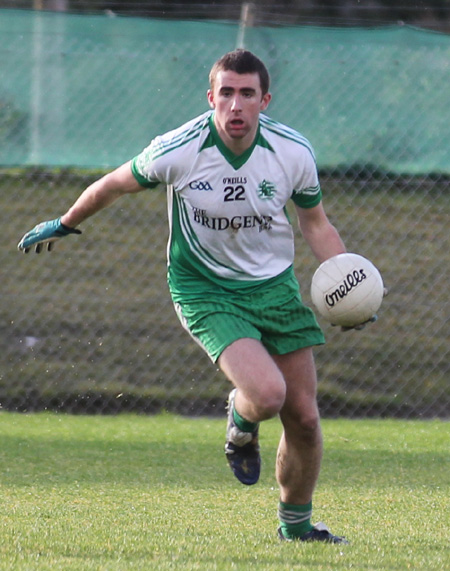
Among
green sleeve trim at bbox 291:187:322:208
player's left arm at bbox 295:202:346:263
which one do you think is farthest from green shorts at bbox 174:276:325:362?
green sleeve trim at bbox 291:187:322:208

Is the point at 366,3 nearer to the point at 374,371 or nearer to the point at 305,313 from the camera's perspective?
the point at 374,371

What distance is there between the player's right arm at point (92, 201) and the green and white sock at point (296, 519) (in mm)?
1589

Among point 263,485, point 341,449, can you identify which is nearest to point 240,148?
point 263,485

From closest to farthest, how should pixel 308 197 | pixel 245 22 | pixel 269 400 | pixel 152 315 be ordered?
1. pixel 269 400
2. pixel 308 197
3. pixel 245 22
4. pixel 152 315

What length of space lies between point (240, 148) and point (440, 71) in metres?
5.17

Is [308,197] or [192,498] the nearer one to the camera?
[308,197]

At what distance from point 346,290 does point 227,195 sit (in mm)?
663

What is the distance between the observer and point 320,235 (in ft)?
15.8

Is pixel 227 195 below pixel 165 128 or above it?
above

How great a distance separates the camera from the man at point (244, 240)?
4.59 metres

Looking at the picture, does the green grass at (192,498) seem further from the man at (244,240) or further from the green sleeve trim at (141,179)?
the green sleeve trim at (141,179)

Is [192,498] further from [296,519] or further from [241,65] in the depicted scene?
[241,65]

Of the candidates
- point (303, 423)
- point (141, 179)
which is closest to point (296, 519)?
point (303, 423)

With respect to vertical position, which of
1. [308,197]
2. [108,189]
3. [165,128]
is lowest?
[165,128]
